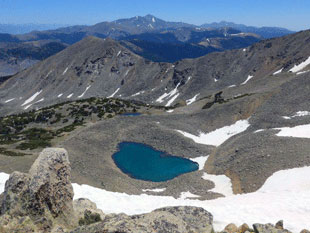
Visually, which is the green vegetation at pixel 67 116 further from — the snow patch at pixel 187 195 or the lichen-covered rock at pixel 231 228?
the lichen-covered rock at pixel 231 228

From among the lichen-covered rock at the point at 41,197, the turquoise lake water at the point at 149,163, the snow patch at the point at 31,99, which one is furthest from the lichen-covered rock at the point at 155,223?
the snow patch at the point at 31,99

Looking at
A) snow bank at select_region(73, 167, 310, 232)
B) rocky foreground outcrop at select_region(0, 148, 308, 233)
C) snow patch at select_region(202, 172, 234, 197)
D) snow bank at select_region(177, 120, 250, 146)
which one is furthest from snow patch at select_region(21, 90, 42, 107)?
rocky foreground outcrop at select_region(0, 148, 308, 233)

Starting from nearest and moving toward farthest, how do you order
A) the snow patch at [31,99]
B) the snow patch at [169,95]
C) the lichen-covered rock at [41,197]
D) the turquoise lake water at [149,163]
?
the lichen-covered rock at [41,197]
the turquoise lake water at [149,163]
the snow patch at [169,95]
the snow patch at [31,99]

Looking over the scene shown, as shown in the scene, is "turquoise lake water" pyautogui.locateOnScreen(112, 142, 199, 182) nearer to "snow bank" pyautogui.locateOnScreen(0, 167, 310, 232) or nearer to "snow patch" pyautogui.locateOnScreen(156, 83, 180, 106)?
"snow bank" pyautogui.locateOnScreen(0, 167, 310, 232)

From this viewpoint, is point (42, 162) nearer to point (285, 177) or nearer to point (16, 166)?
point (16, 166)

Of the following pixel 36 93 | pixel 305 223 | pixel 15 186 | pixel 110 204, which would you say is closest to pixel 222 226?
pixel 305 223

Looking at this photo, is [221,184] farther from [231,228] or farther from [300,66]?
[300,66]
